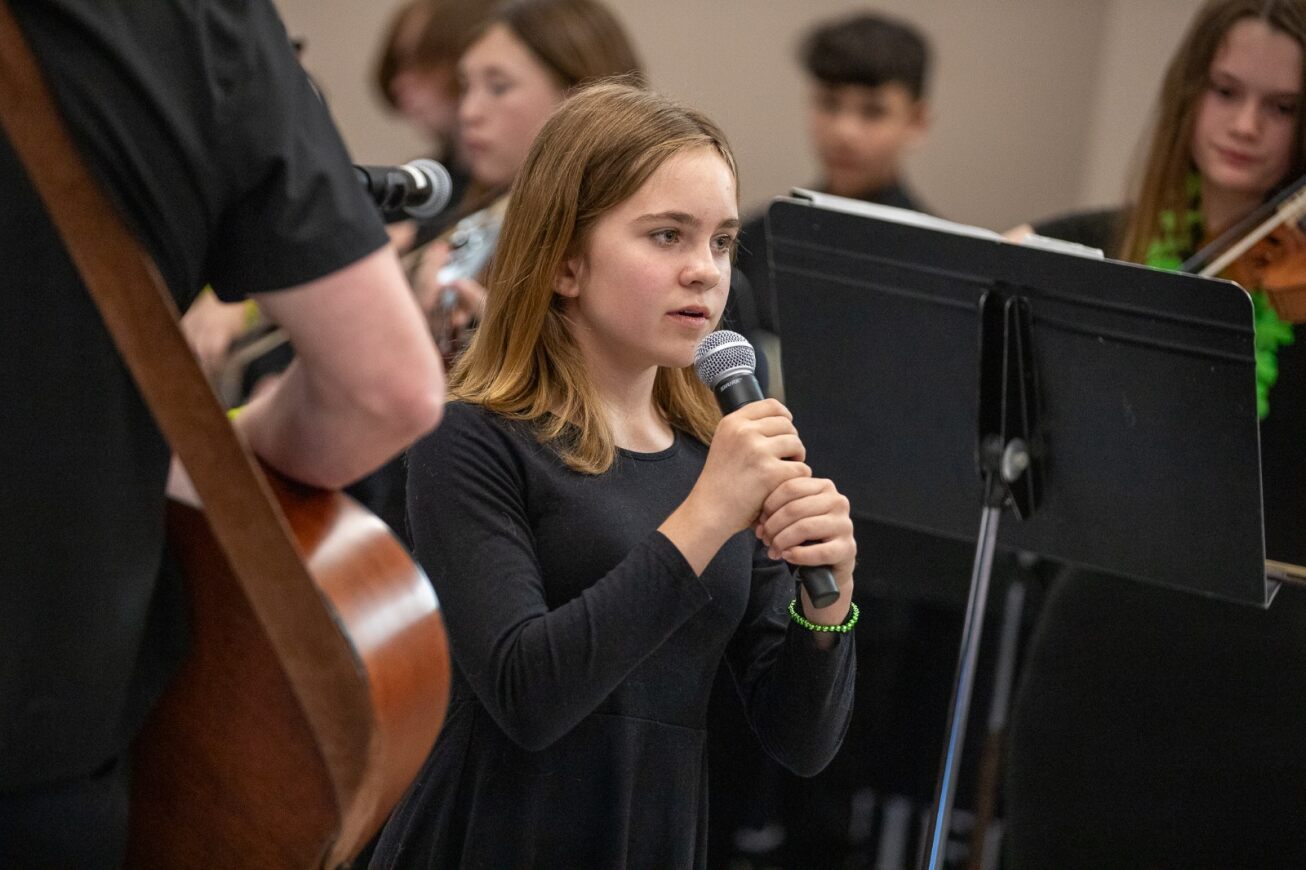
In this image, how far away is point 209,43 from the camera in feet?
2.48

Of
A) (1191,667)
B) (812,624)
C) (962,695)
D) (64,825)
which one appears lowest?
(1191,667)

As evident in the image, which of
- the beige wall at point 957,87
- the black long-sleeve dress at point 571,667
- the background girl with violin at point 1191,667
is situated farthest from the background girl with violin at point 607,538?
the beige wall at point 957,87

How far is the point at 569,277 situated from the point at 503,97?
4.18 feet

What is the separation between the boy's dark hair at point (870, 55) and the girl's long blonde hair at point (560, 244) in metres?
2.00

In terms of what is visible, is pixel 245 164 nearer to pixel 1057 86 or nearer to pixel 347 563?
pixel 347 563

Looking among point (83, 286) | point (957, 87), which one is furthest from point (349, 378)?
point (957, 87)

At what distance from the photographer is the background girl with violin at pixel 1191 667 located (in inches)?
71.2

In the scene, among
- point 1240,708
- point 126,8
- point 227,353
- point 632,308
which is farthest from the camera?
point 227,353

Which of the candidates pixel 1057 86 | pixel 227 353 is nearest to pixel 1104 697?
pixel 227 353

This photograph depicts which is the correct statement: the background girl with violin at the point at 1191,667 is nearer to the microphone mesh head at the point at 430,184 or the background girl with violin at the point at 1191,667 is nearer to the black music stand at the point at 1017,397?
the black music stand at the point at 1017,397

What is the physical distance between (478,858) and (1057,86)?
3.63m

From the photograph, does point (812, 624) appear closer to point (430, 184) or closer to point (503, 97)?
point (430, 184)

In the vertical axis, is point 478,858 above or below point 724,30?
below

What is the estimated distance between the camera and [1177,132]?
6.56 feet
